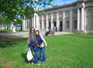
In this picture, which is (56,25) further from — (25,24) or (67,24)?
(25,24)

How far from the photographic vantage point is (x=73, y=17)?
3725cm

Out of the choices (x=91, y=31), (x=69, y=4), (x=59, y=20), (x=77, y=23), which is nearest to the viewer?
(x=91, y=31)

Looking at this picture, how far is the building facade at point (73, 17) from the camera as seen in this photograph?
33.2m

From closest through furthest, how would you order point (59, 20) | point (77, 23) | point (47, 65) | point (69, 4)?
1. point (47, 65)
2. point (77, 23)
3. point (69, 4)
4. point (59, 20)

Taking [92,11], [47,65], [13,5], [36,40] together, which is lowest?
[47,65]

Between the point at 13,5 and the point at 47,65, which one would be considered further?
the point at 13,5

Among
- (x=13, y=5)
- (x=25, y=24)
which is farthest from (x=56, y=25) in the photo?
(x=13, y=5)

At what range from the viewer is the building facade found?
109 feet

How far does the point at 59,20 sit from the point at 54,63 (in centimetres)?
3691

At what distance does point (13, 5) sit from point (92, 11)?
27.6m

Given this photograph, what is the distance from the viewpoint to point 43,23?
49531 mm

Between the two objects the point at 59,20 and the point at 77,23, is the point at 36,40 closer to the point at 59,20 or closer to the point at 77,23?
the point at 77,23

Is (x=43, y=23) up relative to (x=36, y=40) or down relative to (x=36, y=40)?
up

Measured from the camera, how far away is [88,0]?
32688 millimetres
